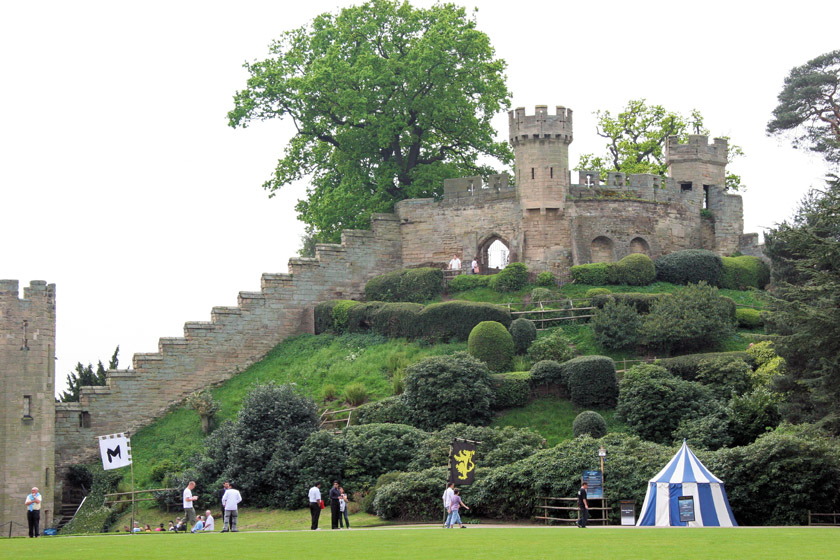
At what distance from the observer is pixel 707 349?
4519 centimetres

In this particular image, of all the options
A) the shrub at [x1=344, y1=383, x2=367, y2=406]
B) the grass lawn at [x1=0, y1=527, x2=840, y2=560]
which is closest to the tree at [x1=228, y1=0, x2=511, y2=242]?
the shrub at [x1=344, y1=383, x2=367, y2=406]

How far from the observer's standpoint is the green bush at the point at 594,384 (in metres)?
41.5

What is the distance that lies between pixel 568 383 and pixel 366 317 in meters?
10.6

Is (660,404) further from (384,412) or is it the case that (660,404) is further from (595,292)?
(595,292)

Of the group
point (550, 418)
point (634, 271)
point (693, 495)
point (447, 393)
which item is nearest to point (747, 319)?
point (634, 271)

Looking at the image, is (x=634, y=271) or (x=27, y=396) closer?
(x=27, y=396)

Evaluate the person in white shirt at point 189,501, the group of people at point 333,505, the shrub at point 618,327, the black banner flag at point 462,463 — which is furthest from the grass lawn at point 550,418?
the person in white shirt at point 189,501

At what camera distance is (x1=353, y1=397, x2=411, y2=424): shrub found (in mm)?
41812

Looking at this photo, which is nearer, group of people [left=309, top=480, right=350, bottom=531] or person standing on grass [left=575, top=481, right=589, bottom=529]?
group of people [left=309, top=480, right=350, bottom=531]

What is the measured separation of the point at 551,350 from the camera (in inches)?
1754

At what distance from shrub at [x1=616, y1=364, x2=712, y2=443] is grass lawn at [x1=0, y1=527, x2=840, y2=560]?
40.1 feet

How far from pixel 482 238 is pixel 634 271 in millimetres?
6787

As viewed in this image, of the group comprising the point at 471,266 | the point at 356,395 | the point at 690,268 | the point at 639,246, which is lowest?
the point at 356,395

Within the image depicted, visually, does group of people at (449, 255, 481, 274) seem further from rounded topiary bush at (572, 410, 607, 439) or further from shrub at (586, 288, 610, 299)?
rounded topiary bush at (572, 410, 607, 439)
